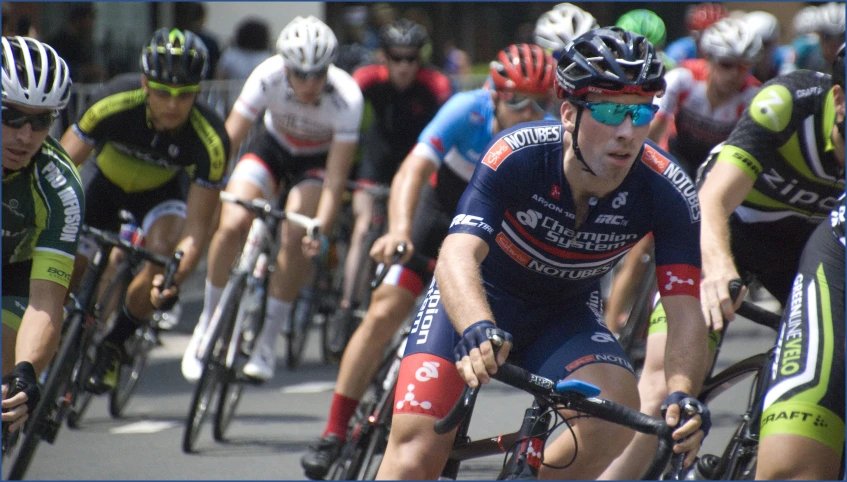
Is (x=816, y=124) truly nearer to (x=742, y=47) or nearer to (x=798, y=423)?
(x=798, y=423)

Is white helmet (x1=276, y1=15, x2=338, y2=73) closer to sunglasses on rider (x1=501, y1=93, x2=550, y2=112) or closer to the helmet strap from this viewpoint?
sunglasses on rider (x1=501, y1=93, x2=550, y2=112)

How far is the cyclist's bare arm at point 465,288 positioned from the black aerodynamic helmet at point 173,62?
3104 mm

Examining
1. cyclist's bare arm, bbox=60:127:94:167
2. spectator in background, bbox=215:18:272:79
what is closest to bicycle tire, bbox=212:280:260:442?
cyclist's bare arm, bbox=60:127:94:167

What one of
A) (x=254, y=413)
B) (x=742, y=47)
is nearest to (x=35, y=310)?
Result: (x=254, y=413)

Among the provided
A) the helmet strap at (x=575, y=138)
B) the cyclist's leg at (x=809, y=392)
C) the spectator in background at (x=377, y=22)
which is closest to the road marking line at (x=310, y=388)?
the helmet strap at (x=575, y=138)

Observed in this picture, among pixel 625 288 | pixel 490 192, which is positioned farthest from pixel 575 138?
pixel 625 288

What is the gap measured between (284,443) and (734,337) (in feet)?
15.5

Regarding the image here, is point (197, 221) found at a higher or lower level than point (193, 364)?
higher

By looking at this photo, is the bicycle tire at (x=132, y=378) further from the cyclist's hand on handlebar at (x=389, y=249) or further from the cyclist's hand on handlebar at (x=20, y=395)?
the cyclist's hand on handlebar at (x=20, y=395)

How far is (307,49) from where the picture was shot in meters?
7.26

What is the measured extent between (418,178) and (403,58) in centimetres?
405

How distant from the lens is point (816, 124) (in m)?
4.34

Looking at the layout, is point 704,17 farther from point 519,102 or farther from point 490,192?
point 490,192

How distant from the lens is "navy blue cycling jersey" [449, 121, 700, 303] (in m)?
3.59
